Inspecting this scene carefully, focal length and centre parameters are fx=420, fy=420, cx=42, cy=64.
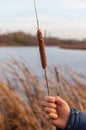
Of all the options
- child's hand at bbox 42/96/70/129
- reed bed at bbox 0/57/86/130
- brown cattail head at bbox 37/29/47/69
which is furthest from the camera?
reed bed at bbox 0/57/86/130

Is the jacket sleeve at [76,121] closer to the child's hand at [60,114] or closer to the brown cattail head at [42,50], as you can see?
the child's hand at [60,114]

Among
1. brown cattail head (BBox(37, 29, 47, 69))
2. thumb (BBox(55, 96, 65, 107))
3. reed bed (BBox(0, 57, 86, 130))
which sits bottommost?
reed bed (BBox(0, 57, 86, 130))

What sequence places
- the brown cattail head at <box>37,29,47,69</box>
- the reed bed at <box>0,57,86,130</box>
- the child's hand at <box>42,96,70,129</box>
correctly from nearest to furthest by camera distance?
1. the brown cattail head at <box>37,29,47,69</box>
2. the child's hand at <box>42,96,70,129</box>
3. the reed bed at <box>0,57,86,130</box>

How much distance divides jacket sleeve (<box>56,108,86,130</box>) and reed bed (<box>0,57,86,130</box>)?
5.22 feet

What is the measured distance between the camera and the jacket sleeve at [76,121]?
1.69m

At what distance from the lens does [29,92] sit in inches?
137

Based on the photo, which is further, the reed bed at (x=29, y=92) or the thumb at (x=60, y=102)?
the reed bed at (x=29, y=92)

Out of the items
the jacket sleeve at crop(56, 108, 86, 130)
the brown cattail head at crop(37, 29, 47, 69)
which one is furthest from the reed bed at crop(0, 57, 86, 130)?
the brown cattail head at crop(37, 29, 47, 69)

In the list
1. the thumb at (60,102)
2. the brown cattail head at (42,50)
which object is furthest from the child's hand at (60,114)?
the brown cattail head at (42,50)

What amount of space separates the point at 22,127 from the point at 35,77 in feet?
1.55

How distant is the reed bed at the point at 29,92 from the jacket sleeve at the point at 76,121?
5.22ft

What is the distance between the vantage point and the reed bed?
129 inches

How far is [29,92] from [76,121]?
180 centimetres

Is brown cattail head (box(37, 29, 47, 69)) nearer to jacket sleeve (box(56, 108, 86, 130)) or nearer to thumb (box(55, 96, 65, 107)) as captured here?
thumb (box(55, 96, 65, 107))
